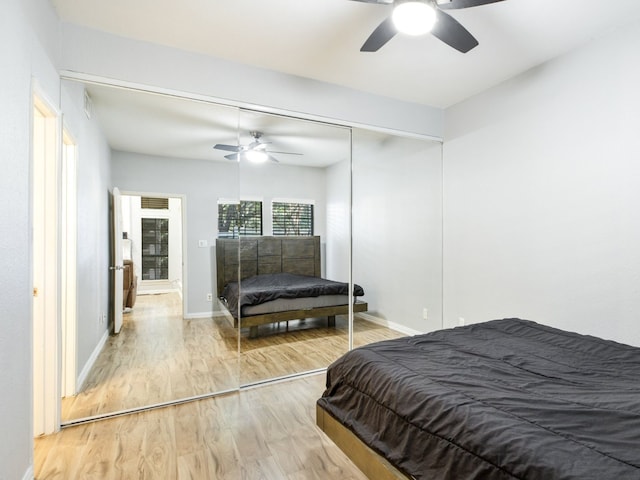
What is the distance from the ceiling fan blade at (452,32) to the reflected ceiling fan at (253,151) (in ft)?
5.59

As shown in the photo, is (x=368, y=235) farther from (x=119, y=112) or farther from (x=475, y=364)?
(x=119, y=112)

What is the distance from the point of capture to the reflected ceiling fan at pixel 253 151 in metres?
3.14

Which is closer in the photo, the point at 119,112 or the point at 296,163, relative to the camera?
the point at 119,112

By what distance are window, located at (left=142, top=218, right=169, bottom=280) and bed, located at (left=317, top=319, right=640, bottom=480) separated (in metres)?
3.50

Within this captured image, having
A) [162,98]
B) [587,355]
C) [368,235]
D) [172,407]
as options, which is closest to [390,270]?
[368,235]

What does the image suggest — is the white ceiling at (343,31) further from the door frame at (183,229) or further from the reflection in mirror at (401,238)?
the door frame at (183,229)

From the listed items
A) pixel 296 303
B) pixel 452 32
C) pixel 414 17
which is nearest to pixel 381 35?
pixel 414 17

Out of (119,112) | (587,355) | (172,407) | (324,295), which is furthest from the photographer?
(324,295)

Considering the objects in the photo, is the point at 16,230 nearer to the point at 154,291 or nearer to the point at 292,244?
the point at 292,244

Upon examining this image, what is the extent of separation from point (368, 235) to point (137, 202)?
2548mm

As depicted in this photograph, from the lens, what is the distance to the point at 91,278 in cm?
294

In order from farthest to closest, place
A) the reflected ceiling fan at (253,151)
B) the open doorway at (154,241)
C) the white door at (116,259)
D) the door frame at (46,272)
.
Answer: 1. the open doorway at (154,241)
2. the white door at (116,259)
3. the reflected ceiling fan at (253,151)
4. the door frame at (46,272)

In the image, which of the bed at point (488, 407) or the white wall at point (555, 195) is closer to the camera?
the bed at point (488, 407)

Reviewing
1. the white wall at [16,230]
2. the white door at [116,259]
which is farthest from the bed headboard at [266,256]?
the white wall at [16,230]
